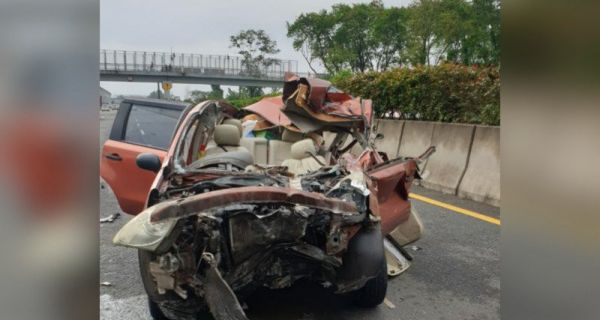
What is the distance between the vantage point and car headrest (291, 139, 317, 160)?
4.58 metres

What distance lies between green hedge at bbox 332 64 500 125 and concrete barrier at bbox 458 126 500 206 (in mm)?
314

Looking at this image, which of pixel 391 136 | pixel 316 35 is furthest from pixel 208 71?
pixel 391 136

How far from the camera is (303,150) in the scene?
4.61 meters

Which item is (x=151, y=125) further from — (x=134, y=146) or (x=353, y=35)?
(x=353, y=35)

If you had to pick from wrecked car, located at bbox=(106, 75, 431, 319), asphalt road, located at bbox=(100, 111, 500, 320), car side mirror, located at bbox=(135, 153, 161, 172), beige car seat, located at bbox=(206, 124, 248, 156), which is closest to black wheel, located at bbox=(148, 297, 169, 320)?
wrecked car, located at bbox=(106, 75, 431, 319)

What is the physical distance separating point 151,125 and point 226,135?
1061 mm

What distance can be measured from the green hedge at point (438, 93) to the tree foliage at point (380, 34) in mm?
16468

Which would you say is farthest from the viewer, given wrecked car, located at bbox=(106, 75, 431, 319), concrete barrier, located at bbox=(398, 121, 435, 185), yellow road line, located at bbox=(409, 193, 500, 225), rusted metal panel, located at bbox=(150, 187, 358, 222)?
concrete barrier, located at bbox=(398, 121, 435, 185)

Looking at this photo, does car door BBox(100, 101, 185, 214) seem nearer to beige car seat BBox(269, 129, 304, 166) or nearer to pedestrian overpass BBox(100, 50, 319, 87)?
beige car seat BBox(269, 129, 304, 166)
